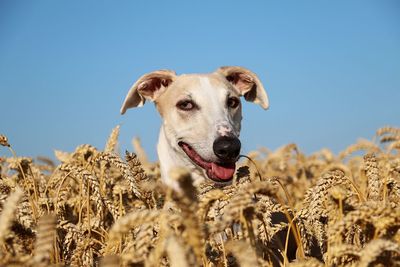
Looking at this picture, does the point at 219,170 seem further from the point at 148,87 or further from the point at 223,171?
the point at 148,87

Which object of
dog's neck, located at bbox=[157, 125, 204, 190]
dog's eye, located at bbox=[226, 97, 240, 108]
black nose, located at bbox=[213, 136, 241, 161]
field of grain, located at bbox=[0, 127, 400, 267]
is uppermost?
dog's eye, located at bbox=[226, 97, 240, 108]

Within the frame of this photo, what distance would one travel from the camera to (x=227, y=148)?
4492 millimetres

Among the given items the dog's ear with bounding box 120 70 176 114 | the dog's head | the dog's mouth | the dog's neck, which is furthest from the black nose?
the dog's ear with bounding box 120 70 176 114

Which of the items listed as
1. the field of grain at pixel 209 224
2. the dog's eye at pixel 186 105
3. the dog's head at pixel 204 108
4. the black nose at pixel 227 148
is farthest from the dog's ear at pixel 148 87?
the black nose at pixel 227 148

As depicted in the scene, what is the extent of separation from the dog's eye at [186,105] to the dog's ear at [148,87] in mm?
589

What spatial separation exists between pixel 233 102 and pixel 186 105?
52 cm

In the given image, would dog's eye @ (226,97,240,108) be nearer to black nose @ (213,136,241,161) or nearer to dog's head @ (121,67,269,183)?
dog's head @ (121,67,269,183)

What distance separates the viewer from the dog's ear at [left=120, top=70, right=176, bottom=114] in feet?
19.0

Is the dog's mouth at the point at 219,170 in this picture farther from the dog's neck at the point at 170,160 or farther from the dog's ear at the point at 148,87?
the dog's ear at the point at 148,87

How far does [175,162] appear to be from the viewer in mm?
5203

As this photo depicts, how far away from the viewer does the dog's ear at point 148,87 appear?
5.79 metres

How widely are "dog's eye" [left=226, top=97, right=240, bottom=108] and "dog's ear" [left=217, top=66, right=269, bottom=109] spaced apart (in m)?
0.58

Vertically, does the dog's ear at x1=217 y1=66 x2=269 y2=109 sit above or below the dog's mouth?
above

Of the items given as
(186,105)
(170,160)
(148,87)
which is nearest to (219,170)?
(170,160)
